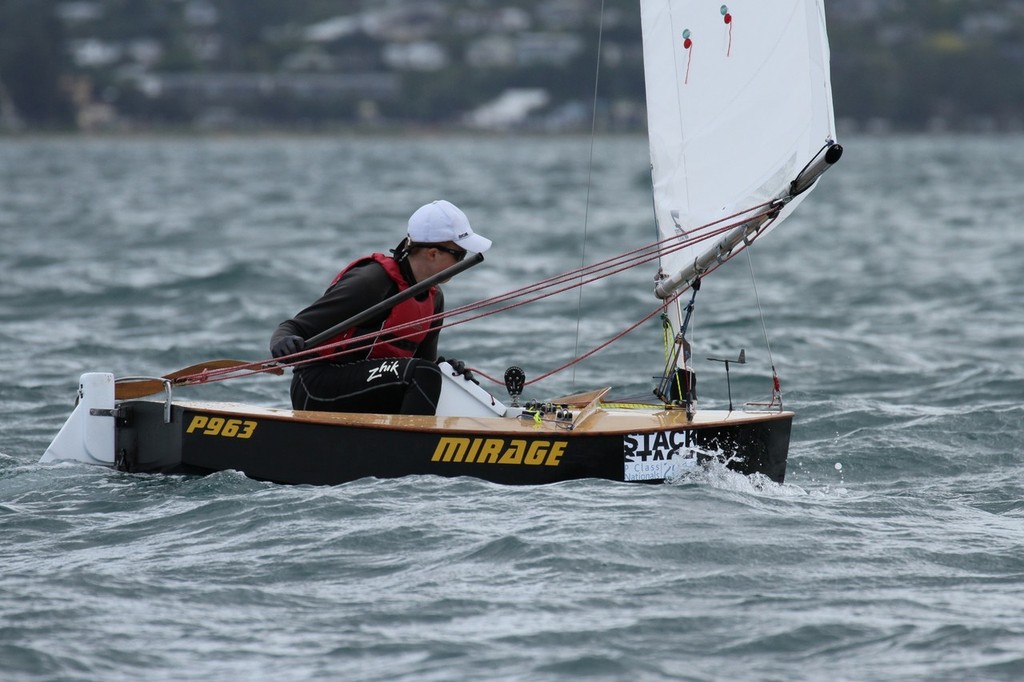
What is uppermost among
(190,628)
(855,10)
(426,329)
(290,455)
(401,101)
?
(855,10)

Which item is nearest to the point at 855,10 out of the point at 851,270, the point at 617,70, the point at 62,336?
the point at 617,70

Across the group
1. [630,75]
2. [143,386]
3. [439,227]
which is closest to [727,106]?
[439,227]

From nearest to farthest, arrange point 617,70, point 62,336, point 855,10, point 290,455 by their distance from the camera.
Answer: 1. point 290,455
2. point 62,336
3. point 617,70
4. point 855,10

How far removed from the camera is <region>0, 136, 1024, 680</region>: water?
4512mm

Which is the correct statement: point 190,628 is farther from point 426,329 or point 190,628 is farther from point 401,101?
point 401,101

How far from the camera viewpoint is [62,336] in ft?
37.8

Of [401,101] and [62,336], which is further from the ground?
[401,101]

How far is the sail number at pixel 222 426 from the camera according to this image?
20.4ft

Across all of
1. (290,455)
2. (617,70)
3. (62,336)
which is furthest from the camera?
(617,70)

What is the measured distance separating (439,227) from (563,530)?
1445 millimetres

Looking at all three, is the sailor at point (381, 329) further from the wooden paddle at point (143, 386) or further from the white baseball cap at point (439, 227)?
the wooden paddle at point (143, 386)

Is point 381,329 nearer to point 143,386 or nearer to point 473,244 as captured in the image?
point 473,244

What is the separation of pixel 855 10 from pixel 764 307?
99247 millimetres

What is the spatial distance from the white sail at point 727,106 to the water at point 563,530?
116cm
